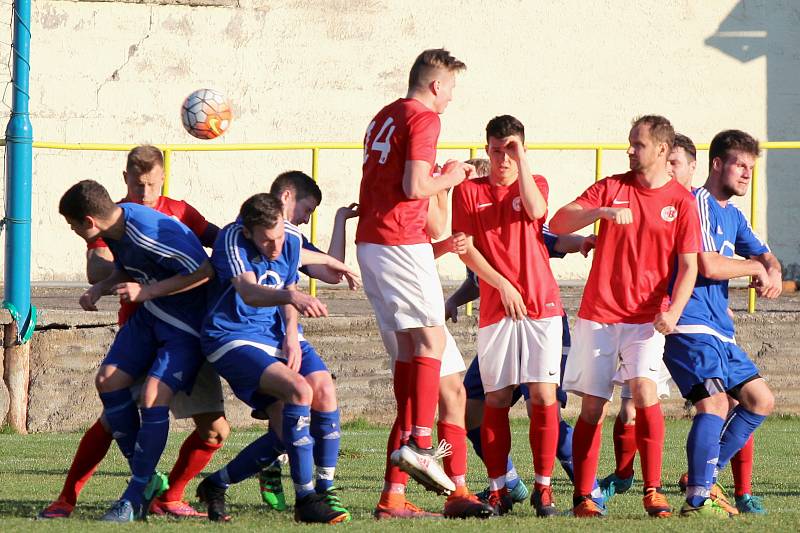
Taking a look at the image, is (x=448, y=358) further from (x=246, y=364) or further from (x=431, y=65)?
(x=431, y=65)

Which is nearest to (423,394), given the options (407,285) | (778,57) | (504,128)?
(407,285)

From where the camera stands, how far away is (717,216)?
258 inches

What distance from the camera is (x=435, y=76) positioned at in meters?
6.06

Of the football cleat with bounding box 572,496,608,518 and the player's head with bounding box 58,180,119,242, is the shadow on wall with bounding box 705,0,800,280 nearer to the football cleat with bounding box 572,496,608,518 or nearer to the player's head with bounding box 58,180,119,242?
the football cleat with bounding box 572,496,608,518

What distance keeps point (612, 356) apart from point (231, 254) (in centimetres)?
175

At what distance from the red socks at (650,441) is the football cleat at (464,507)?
0.72 m

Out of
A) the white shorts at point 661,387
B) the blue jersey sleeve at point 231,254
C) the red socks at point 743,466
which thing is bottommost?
the red socks at point 743,466

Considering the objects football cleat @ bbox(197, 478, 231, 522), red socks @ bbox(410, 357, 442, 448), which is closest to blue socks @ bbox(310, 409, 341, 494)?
red socks @ bbox(410, 357, 442, 448)

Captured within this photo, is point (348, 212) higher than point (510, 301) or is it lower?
higher

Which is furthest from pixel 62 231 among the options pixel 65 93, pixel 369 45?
pixel 369 45

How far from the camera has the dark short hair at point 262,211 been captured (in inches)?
227

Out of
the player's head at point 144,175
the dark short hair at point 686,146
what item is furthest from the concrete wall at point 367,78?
the dark short hair at point 686,146

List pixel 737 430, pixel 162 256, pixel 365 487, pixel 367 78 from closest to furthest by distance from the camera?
pixel 162 256 → pixel 737 430 → pixel 365 487 → pixel 367 78

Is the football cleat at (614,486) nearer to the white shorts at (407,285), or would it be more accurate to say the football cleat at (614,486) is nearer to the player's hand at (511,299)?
the player's hand at (511,299)
